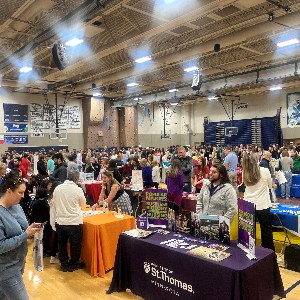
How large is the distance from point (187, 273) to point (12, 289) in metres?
1.38

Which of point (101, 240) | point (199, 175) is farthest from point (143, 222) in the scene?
point (199, 175)

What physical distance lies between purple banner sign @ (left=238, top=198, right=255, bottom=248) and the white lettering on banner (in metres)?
0.61

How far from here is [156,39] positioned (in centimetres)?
905

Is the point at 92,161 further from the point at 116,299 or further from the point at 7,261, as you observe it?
the point at 7,261

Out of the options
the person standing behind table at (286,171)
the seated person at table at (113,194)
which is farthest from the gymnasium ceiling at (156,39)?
the person standing behind table at (286,171)

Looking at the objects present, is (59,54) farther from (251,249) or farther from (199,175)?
(251,249)

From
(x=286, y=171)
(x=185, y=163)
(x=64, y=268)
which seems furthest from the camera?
(x=286, y=171)

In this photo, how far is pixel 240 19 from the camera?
759cm

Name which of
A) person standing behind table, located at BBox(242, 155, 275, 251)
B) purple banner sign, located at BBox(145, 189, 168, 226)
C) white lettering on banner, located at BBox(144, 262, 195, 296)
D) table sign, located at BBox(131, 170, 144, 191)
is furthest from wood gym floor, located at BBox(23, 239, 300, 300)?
table sign, located at BBox(131, 170, 144, 191)

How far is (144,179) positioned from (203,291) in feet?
16.4

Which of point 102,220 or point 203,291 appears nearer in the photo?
point 203,291

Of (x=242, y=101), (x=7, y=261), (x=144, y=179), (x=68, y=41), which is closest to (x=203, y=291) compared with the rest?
(x=7, y=261)

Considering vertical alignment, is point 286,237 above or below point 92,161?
below

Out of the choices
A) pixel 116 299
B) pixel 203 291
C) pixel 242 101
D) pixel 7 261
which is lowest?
pixel 116 299
